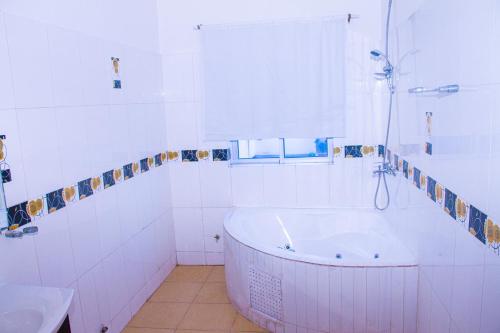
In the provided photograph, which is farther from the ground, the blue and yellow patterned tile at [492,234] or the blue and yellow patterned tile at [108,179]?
the blue and yellow patterned tile at [108,179]

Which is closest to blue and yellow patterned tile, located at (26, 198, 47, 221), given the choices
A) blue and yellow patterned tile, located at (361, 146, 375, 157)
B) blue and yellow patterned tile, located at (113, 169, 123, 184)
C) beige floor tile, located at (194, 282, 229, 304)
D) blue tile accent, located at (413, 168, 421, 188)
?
blue and yellow patterned tile, located at (113, 169, 123, 184)

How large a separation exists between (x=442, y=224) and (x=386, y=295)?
26.4 inches

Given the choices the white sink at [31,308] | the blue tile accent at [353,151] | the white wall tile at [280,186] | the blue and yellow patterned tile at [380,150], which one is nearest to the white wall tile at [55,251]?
the white sink at [31,308]

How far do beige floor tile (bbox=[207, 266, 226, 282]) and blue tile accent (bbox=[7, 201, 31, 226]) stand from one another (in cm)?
183

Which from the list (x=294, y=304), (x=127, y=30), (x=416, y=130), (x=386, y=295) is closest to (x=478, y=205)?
(x=416, y=130)

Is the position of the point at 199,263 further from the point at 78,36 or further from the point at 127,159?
the point at 78,36

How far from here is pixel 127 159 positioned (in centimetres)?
288

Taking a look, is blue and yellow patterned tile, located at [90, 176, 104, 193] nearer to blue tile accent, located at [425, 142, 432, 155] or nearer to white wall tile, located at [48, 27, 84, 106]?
white wall tile, located at [48, 27, 84, 106]

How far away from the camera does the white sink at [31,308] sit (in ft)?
4.69

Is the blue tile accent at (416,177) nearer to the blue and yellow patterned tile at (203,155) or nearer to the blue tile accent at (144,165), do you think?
the blue and yellow patterned tile at (203,155)

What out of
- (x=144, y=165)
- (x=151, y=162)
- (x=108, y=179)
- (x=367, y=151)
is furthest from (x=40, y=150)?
(x=367, y=151)

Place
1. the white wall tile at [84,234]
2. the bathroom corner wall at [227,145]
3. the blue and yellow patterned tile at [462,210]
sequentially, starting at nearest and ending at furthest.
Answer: the blue and yellow patterned tile at [462,210] → the white wall tile at [84,234] → the bathroom corner wall at [227,145]

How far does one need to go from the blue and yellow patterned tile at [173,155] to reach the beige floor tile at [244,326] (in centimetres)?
148

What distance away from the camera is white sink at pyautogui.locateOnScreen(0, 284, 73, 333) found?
1429mm
